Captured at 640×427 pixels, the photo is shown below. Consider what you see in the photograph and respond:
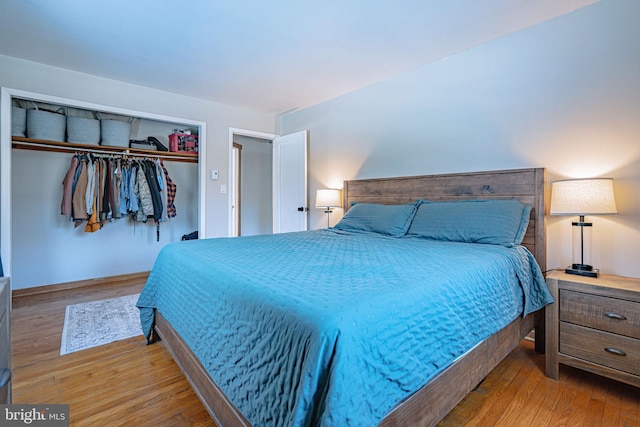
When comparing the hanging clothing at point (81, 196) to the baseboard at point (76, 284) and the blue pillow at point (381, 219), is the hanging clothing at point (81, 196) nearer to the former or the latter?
Answer: the baseboard at point (76, 284)

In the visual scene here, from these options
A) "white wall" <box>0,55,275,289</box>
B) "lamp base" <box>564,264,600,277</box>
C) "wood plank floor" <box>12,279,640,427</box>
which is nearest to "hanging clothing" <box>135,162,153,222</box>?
"white wall" <box>0,55,275,289</box>

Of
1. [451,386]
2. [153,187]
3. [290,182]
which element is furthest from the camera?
[290,182]

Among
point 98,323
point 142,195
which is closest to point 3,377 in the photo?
point 98,323

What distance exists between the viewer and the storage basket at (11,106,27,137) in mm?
3029

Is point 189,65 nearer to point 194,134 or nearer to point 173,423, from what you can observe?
point 194,134

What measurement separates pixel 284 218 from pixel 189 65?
7.21ft

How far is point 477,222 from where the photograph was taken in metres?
2.11

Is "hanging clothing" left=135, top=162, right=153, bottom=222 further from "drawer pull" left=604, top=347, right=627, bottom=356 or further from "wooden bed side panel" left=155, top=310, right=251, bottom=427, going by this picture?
"drawer pull" left=604, top=347, right=627, bottom=356

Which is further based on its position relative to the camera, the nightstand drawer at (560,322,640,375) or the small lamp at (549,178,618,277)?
the small lamp at (549,178,618,277)

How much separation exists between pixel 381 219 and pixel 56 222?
3680 millimetres

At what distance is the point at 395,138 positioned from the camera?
10.2ft

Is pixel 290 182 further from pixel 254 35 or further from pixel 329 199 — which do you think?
pixel 254 35

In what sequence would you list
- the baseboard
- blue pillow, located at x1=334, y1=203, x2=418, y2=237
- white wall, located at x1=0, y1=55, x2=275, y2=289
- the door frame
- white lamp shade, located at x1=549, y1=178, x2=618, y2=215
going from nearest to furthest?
white lamp shade, located at x1=549, y1=178, x2=618, y2=215, blue pillow, located at x1=334, y1=203, x2=418, y2=237, white wall, located at x1=0, y1=55, x2=275, y2=289, the baseboard, the door frame

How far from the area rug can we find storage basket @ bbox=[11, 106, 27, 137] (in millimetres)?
1841
